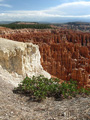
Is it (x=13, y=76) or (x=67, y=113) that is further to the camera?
(x=13, y=76)

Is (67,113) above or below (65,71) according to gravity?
above

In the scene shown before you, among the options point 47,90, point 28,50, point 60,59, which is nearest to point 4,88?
point 47,90

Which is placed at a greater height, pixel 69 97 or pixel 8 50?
pixel 8 50

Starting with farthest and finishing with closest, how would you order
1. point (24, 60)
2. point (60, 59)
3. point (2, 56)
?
point (60, 59) < point (24, 60) < point (2, 56)

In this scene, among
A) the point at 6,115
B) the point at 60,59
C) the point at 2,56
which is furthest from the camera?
the point at 60,59

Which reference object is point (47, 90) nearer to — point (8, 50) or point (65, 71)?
point (8, 50)

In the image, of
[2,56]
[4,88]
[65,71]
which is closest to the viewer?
[4,88]

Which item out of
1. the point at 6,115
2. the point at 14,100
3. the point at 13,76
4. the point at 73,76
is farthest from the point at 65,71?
the point at 6,115

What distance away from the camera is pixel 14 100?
5406mm

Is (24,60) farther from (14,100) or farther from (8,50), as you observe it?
(14,100)

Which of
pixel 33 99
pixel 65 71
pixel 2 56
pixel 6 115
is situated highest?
pixel 2 56

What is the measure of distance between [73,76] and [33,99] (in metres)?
11.1

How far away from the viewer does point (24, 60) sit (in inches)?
382

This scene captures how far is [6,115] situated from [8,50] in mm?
5493
